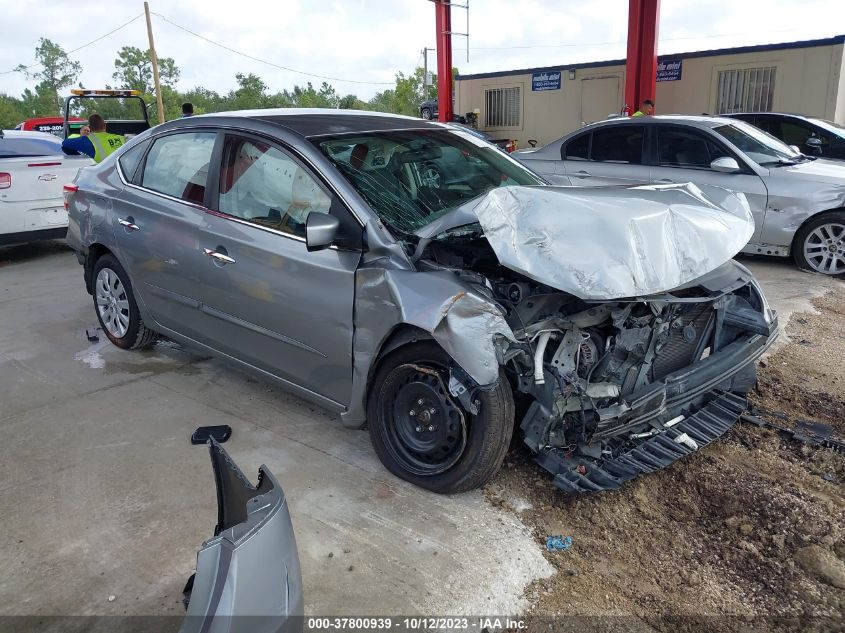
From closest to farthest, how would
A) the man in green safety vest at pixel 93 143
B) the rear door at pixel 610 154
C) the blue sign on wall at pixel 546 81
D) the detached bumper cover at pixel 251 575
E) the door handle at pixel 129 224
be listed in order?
1. the detached bumper cover at pixel 251 575
2. the door handle at pixel 129 224
3. the rear door at pixel 610 154
4. the man in green safety vest at pixel 93 143
5. the blue sign on wall at pixel 546 81

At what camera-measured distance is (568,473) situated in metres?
3.07

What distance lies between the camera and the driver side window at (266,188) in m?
3.50

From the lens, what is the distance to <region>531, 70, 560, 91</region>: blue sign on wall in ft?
54.9

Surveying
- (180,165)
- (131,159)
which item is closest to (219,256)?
(180,165)

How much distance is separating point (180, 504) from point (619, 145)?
668 cm

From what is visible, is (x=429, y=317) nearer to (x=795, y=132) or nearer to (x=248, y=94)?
(x=795, y=132)

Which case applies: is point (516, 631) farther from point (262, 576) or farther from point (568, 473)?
point (262, 576)

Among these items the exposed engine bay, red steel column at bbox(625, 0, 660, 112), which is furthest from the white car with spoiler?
red steel column at bbox(625, 0, 660, 112)

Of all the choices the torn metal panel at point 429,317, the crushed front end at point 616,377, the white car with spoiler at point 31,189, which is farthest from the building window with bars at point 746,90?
the torn metal panel at point 429,317

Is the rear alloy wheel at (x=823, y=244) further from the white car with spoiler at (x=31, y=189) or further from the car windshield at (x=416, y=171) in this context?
the white car with spoiler at (x=31, y=189)

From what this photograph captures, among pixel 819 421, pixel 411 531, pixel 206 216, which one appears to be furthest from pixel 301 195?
pixel 819 421

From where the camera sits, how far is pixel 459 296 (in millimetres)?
2891

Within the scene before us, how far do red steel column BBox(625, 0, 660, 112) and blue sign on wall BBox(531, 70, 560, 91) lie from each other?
8.93 feet

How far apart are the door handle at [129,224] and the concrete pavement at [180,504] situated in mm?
1016
